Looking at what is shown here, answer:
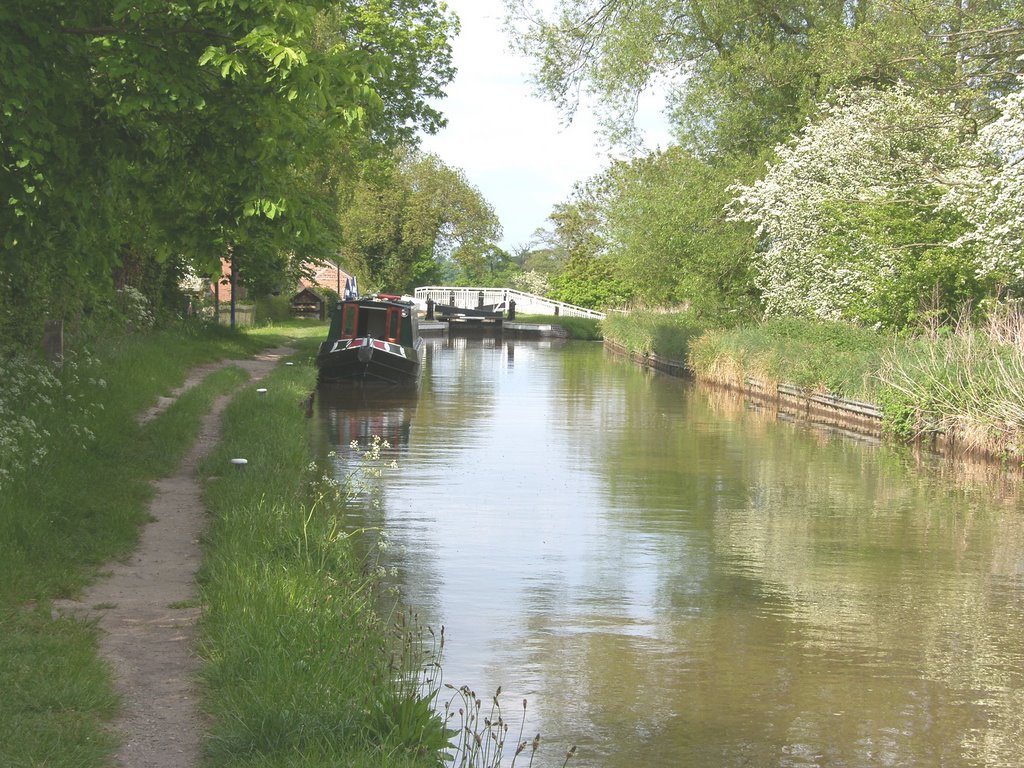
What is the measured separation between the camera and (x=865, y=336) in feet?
93.9

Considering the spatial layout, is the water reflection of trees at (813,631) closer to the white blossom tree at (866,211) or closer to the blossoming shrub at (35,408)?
the blossoming shrub at (35,408)

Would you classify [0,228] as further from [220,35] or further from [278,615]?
[278,615]

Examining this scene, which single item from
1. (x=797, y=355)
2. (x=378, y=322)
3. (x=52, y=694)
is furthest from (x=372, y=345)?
(x=52, y=694)

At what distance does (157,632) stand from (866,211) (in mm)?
22376

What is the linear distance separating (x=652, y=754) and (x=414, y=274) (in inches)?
3239

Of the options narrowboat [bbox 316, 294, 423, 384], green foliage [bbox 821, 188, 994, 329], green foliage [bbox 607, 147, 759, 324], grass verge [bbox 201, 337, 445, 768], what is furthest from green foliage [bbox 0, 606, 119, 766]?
green foliage [bbox 607, 147, 759, 324]

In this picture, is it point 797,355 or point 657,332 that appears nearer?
point 797,355

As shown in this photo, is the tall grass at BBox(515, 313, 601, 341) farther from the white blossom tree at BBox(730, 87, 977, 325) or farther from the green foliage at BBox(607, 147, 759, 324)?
the white blossom tree at BBox(730, 87, 977, 325)

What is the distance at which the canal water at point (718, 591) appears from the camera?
8.46m

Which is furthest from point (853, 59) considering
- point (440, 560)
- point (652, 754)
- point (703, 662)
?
point (652, 754)

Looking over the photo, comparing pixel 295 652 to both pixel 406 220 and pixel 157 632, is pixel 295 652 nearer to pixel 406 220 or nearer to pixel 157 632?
pixel 157 632

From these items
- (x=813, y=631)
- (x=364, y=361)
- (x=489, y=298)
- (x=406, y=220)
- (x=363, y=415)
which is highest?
(x=406, y=220)

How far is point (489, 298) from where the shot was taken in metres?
92.2

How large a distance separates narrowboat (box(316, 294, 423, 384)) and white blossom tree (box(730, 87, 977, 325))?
33.2 ft
